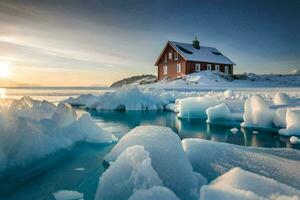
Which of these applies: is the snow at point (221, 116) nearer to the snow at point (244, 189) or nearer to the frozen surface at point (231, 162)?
the frozen surface at point (231, 162)

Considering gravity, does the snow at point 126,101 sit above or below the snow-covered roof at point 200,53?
below

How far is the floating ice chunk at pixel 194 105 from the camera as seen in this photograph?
12.2 meters

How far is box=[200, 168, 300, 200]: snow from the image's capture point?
198 centimetres

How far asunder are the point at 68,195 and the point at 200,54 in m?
29.9

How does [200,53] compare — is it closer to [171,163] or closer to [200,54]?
[200,54]

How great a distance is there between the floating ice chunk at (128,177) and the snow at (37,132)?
2.20 m

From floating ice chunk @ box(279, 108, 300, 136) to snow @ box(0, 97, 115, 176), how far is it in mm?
4849

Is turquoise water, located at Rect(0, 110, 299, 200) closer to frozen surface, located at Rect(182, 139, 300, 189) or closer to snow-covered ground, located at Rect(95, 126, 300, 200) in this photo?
snow-covered ground, located at Rect(95, 126, 300, 200)

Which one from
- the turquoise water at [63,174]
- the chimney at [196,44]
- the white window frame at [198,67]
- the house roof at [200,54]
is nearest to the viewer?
the turquoise water at [63,174]

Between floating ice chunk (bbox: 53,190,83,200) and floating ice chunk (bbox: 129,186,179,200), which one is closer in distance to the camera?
floating ice chunk (bbox: 129,186,179,200)

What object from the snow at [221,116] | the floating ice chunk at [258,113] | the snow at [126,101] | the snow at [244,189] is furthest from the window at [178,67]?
the snow at [244,189]

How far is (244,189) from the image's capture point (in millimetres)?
2195

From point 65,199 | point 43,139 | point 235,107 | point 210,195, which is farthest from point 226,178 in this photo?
point 235,107

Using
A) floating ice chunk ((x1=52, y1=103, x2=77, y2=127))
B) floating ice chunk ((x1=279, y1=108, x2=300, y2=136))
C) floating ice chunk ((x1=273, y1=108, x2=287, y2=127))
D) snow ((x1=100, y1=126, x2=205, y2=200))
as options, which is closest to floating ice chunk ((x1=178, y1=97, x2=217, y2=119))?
floating ice chunk ((x1=273, y1=108, x2=287, y2=127))
